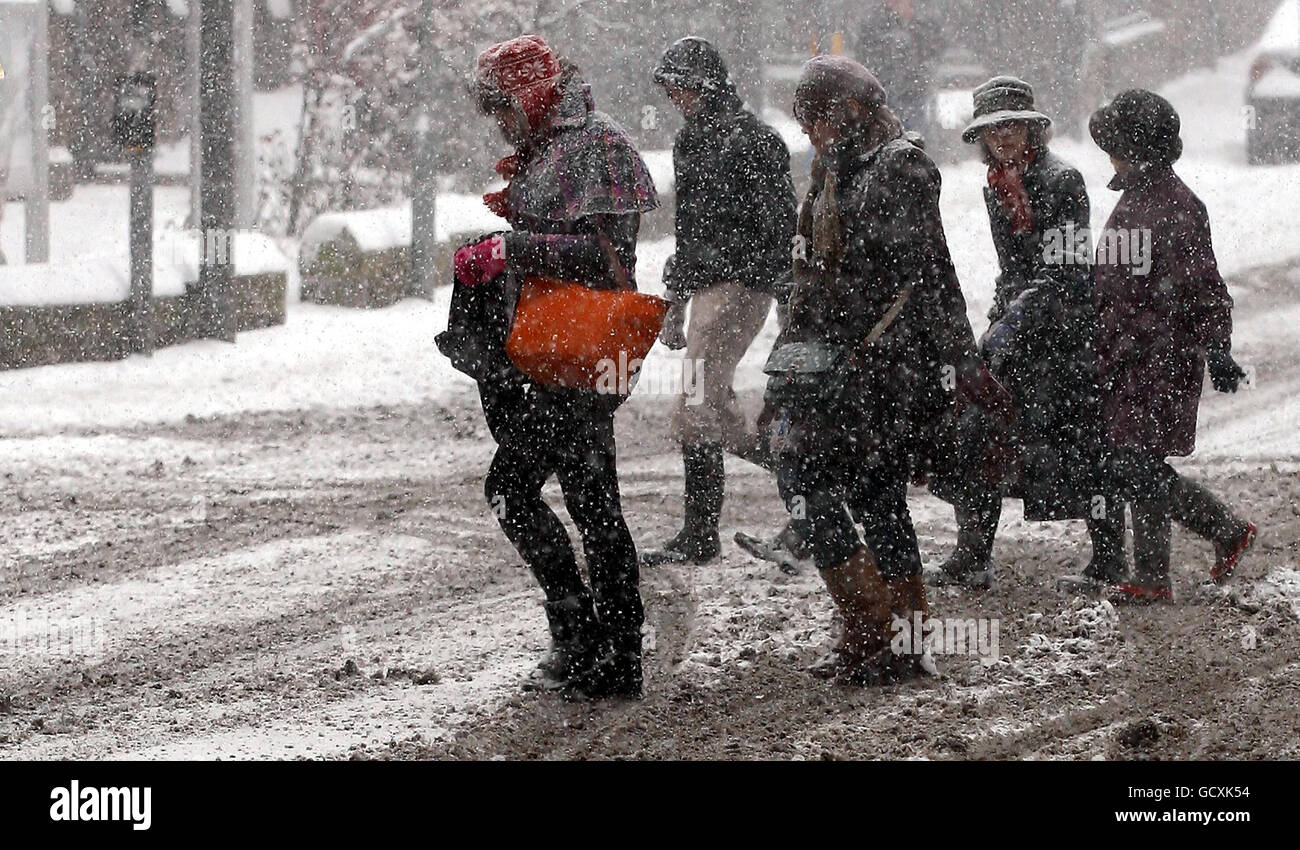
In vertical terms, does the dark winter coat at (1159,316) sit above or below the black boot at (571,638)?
above

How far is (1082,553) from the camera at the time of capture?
665cm

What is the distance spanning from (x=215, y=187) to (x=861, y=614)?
769 centimetres

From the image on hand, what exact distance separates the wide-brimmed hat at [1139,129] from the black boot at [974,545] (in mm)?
1283

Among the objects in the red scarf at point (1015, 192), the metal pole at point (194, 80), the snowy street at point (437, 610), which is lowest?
the snowy street at point (437, 610)

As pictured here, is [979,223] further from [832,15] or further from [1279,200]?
[832,15]

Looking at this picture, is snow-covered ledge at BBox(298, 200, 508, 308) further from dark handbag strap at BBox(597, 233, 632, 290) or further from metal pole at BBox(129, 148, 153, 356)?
dark handbag strap at BBox(597, 233, 632, 290)

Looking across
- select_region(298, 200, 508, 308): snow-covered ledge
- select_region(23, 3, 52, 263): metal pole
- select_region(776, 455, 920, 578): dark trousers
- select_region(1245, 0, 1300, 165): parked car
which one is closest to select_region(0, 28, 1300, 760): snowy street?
select_region(776, 455, 920, 578): dark trousers

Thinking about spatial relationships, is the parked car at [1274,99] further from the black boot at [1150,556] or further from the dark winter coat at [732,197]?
the black boot at [1150,556]

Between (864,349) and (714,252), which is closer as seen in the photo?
(864,349)

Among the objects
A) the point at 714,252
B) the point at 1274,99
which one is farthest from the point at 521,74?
the point at 1274,99

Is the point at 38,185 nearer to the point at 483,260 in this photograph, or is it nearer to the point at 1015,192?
the point at 1015,192

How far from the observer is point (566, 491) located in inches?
180

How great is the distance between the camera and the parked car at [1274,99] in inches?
797

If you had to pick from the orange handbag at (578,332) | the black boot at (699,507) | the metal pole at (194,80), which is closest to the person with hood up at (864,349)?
the orange handbag at (578,332)
